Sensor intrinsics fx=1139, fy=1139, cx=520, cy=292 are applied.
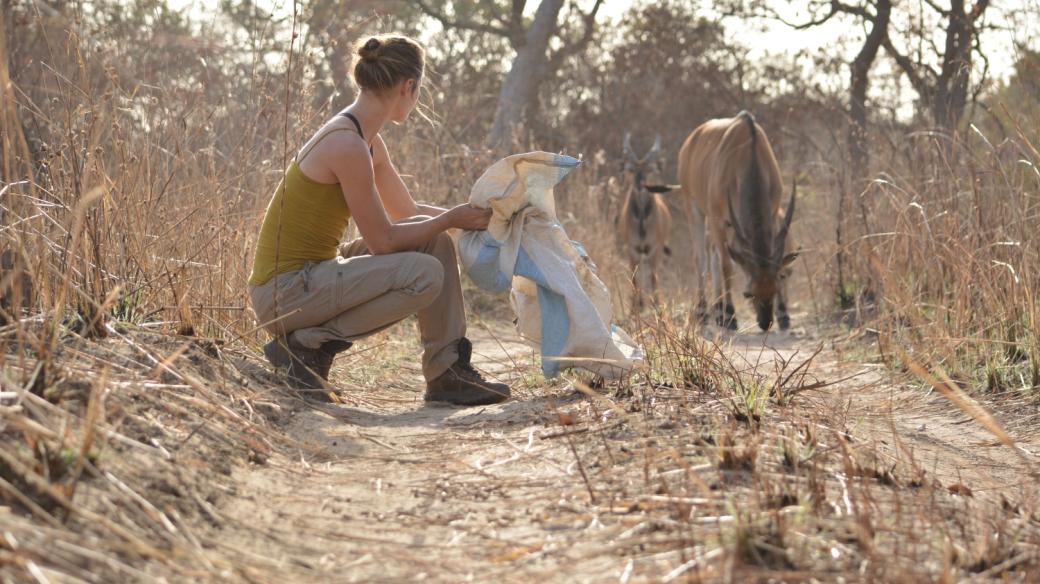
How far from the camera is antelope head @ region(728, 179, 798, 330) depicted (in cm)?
920

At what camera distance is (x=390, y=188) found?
523 centimetres

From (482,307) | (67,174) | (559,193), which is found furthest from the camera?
(559,193)

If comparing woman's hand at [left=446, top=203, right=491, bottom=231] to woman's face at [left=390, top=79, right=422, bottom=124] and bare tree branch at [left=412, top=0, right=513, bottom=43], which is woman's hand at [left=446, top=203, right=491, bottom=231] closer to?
woman's face at [left=390, top=79, right=422, bottom=124]

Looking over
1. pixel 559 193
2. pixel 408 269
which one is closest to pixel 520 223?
pixel 408 269

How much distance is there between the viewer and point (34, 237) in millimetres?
3760

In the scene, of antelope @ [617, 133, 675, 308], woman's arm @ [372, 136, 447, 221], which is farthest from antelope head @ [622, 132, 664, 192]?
woman's arm @ [372, 136, 447, 221]

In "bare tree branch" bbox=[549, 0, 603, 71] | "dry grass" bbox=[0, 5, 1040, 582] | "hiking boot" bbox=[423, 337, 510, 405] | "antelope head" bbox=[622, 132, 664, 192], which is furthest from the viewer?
"bare tree branch" bbox=[549, 0, 603, 71]

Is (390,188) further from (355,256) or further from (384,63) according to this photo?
(384,63)

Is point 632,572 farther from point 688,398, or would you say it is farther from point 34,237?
point 34,237

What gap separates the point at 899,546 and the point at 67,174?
3.34 metres

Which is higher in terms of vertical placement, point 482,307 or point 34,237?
point 34,237

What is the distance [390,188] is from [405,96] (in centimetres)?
60

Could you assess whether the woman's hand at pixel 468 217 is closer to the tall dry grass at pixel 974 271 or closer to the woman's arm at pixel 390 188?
the woman's arm at pixel 390 188

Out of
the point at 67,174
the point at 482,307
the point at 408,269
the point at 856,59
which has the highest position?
the point at 856,59
